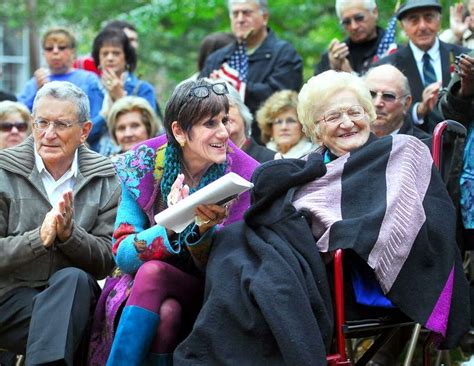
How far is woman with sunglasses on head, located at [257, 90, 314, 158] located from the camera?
7219 millimetres

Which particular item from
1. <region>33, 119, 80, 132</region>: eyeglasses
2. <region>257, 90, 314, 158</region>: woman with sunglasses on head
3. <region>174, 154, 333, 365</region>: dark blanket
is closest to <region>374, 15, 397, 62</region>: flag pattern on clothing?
<region>257, 90, 314, 158</region>: woman with sunglasses on head

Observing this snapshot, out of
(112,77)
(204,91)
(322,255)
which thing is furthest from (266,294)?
(112,77)

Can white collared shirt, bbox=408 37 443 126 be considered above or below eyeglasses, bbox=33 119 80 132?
above

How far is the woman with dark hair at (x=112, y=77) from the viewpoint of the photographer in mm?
7930

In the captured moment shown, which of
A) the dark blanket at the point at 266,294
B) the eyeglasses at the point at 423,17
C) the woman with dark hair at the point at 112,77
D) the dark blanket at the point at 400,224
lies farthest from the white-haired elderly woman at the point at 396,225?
the woman with dark hair at the point at 112,77

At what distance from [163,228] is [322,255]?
749mm

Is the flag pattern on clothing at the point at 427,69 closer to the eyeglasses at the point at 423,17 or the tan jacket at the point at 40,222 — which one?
the eyeglasses at the point at 423,17

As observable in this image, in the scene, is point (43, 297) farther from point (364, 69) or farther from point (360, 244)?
point (364, 69)

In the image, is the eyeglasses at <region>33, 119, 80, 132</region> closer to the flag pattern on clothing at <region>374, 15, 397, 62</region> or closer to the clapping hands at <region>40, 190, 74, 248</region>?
the clapping hands at <region>40, 190, 74, 248</region>

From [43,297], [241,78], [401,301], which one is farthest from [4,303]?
[241,78]

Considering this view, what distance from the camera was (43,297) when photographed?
4.62 m

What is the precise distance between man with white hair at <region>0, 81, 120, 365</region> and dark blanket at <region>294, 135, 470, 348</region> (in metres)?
1.22

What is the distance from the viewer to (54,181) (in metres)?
5.16

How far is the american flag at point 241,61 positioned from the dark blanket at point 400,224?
3373mm
